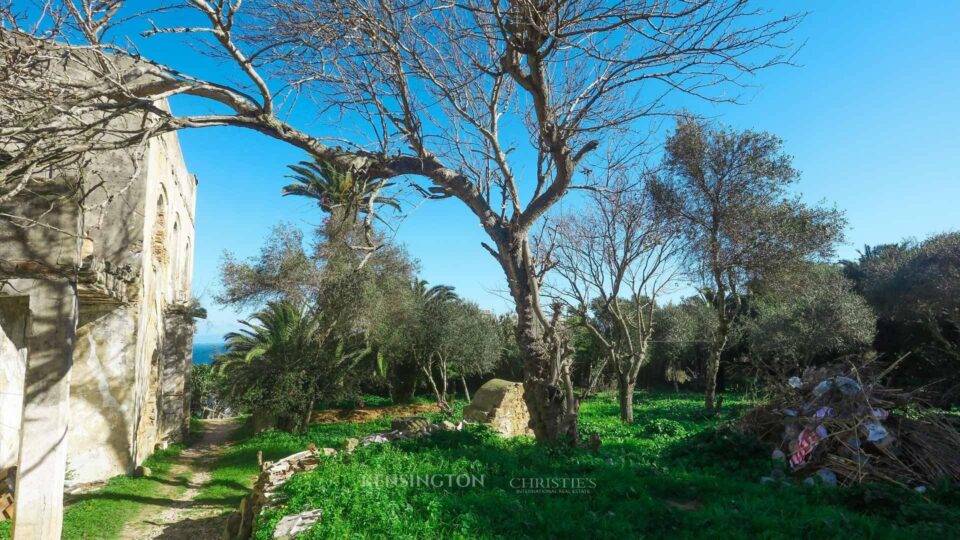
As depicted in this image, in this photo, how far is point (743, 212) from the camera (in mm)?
13797

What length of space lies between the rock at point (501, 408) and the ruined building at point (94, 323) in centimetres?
715

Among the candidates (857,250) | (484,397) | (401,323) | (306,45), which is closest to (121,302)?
(306,45)

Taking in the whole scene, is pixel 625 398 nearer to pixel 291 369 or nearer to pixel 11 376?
pixel 291 369

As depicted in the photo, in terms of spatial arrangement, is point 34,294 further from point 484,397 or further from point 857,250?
point 857,250

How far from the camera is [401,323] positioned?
21.7 m

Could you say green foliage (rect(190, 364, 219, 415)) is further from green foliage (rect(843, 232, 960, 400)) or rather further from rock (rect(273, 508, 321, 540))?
green foliage (rect(843, 232, 960, 400))

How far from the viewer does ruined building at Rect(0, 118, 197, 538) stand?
6562mm

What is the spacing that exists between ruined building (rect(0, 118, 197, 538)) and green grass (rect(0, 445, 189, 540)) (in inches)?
23.3

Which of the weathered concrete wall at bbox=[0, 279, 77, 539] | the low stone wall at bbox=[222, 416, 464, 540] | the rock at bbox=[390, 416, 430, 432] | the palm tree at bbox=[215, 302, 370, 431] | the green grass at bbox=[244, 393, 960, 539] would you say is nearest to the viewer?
the green grass at bbox=[244, 393, 960, 539]

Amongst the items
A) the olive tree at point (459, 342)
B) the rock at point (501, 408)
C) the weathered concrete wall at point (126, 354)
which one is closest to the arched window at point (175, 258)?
the weathered concrete wall at point (126, 354)

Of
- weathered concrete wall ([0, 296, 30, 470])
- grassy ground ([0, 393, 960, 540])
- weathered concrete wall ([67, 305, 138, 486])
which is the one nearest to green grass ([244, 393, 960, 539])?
grassy ground ([0, 393, 960, 540])

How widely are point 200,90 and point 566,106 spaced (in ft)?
15.1

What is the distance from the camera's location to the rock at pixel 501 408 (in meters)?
13.4

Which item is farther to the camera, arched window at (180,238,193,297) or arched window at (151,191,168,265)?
arched window at (180,238,193,297)
